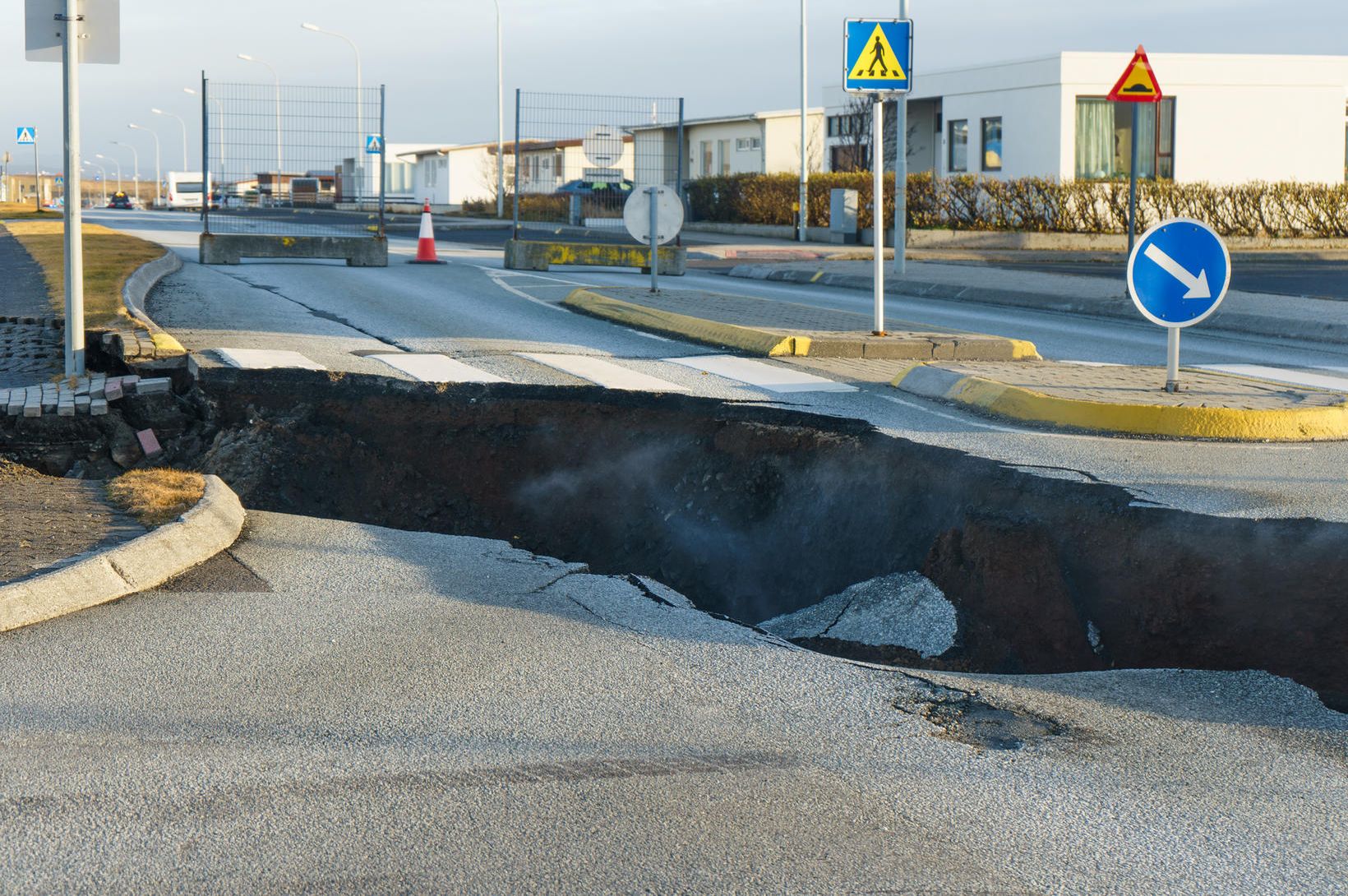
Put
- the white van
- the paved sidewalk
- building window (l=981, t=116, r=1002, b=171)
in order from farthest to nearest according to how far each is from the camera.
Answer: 1. the white van
2. building window (l=981, t=116, r=1002, b=171)
3. the paved sidewalk

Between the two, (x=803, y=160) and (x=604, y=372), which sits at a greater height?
(x=803, y=160)

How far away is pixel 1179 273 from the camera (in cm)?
784

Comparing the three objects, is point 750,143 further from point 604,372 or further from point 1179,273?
point 1179,273

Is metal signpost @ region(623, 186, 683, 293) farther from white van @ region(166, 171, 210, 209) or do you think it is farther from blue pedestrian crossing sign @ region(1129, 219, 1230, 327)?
white van @ region(166, 171, 210, 209)

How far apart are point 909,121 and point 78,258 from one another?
3600 cm

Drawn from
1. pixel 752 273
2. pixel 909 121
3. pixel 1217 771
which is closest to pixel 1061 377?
pixel 1217 771

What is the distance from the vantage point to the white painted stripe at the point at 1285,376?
9.88 meters

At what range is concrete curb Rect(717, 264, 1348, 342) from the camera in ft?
46.4

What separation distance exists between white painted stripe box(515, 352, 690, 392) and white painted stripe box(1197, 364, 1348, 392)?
4.29m

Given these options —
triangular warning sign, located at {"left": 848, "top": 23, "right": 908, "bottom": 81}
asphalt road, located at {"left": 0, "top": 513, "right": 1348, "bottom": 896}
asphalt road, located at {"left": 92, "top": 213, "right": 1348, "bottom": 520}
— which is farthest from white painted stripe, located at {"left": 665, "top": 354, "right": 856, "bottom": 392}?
asphalt road, located at {"left": 0, "top": 513, "right": 1348, "bottom": 896}

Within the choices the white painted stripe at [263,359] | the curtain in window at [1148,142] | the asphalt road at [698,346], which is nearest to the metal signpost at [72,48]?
the white painted stripe at [263,359]

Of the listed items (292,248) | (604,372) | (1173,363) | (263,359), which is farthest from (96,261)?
(1173,363)

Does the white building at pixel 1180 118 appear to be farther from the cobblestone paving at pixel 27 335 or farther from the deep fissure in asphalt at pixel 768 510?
the deep fissure in asphalt at pixel 768 510

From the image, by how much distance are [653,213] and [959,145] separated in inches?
983
